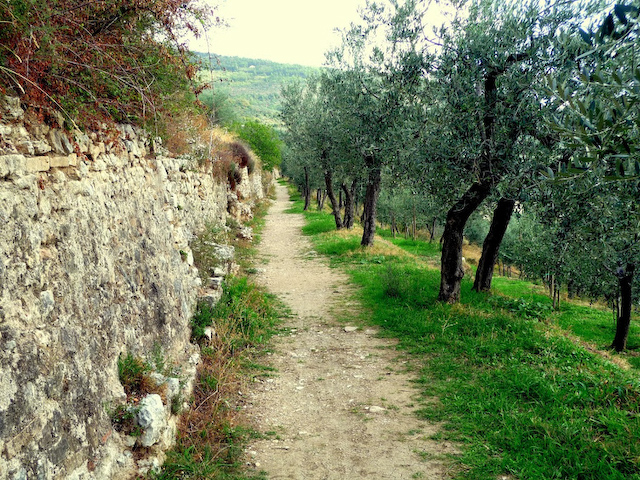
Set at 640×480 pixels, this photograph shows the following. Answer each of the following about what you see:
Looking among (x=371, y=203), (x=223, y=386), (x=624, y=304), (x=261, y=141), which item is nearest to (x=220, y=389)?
(x=223, y=386)

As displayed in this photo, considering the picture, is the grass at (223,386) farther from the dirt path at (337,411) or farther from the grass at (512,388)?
the grass at (512,388)

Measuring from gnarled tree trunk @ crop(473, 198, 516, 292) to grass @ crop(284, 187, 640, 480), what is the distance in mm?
660

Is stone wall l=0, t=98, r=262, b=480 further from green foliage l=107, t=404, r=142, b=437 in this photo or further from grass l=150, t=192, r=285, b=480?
grass l=150, t=192, r=285, b=480

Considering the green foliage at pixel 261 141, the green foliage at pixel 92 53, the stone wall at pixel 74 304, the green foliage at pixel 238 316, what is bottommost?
the green foliage at pixel 238 316

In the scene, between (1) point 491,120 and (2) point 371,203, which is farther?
(2) point 371,203

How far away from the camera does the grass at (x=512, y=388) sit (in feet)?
15.1

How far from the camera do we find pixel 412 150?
8930 mm

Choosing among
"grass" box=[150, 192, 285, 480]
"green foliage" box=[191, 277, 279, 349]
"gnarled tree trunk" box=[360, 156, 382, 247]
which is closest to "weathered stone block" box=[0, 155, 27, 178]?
"grass" box=[150, 192, 285, 480]

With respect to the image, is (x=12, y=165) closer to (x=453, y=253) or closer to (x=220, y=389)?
(x=220, y=389)

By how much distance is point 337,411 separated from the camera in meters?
6.04

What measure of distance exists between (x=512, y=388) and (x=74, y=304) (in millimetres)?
6039

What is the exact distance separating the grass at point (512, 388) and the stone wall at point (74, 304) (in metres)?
3.81

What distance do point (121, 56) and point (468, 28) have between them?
22.5 feet

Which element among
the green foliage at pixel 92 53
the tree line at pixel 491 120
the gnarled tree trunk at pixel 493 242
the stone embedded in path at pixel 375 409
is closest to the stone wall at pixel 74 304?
the green foliage at pixel 92 53
